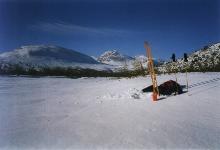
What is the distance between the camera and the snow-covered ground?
248 inches

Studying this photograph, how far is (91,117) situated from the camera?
8.37 metres

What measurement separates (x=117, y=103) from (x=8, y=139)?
4.31 metres

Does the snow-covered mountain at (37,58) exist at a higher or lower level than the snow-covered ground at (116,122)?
higher

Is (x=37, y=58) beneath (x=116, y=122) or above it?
above

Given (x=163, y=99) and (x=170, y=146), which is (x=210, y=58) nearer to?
(x=163, y=99)

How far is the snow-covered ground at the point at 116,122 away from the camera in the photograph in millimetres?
6293

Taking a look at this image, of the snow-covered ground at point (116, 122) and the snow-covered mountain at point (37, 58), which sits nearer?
the snow-covered ground at point (116, 122)

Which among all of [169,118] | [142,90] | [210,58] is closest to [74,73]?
[210,58]

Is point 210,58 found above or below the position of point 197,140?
above

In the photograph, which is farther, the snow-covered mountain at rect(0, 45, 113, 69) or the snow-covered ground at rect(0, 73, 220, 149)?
the snow-covered mountain at rect(0, 45, 113, 69)

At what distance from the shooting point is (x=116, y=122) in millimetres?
7680

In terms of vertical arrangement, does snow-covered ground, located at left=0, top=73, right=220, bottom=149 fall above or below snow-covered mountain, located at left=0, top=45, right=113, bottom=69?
below

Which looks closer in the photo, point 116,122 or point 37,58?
point 116,122

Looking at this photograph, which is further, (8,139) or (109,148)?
(8,139)
